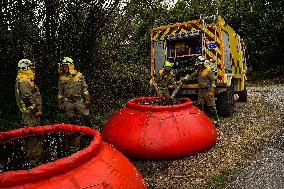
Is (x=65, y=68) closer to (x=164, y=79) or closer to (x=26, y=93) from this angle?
(x=26, y=93)

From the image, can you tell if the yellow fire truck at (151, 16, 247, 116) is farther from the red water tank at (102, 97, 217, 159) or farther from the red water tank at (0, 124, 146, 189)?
the red water tank at (0, 124, 146, 189)

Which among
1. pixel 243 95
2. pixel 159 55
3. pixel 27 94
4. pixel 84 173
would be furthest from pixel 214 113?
pixel 84 173

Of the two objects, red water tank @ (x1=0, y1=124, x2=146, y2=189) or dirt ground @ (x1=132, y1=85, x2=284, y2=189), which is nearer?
red water tank @ (x1=0, y1=124, x2=146, y2=189)

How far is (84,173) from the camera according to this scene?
2924mm

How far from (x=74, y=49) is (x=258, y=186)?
590 centimetres

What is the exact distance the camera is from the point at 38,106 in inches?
224

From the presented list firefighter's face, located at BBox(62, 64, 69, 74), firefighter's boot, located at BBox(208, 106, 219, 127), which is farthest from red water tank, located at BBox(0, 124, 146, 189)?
firefighter's boot, located at BBox(208, 106, 219, 127)

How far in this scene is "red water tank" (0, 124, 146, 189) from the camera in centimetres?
262

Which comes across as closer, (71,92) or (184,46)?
(71,92)

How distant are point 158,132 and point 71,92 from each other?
2028 mm

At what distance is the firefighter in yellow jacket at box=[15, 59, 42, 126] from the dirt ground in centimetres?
190

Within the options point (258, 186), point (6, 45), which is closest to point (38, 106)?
point (6, 45)

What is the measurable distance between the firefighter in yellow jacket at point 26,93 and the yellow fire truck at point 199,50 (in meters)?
4.54

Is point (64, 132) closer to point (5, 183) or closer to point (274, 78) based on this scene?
point (5, 183)
